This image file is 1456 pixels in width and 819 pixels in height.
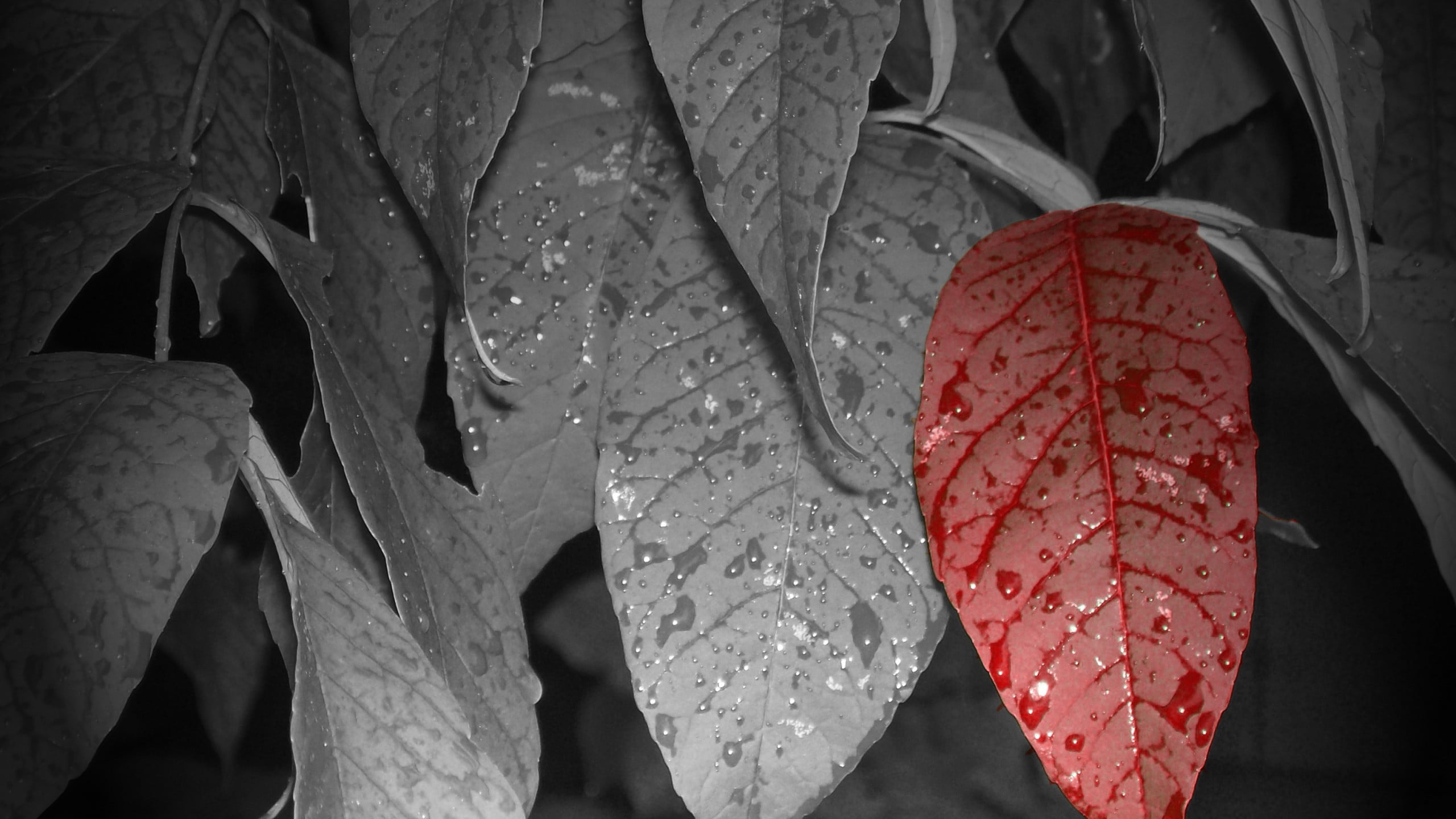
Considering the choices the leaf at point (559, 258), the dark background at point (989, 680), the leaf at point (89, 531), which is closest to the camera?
the leaf at point (89, 531)

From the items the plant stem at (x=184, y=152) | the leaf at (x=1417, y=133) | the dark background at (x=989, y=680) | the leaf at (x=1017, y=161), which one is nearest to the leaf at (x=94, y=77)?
the plant stem at (x=184, y=152)

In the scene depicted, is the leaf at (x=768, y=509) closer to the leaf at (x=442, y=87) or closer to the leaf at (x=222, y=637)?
the leaf at (x=442, y=87)

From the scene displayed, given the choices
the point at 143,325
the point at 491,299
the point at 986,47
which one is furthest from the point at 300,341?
the point at 986,47

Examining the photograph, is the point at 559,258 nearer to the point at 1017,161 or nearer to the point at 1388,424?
the point at 1017,161

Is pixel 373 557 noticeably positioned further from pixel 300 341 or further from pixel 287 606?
pixel 300 341

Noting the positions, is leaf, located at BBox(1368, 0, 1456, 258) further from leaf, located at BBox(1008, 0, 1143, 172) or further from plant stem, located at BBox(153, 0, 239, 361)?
plant stem, located at BBox(153, 0, 239, 361)

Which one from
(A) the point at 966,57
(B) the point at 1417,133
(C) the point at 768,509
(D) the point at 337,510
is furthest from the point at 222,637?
(B) the point at 1417,133
